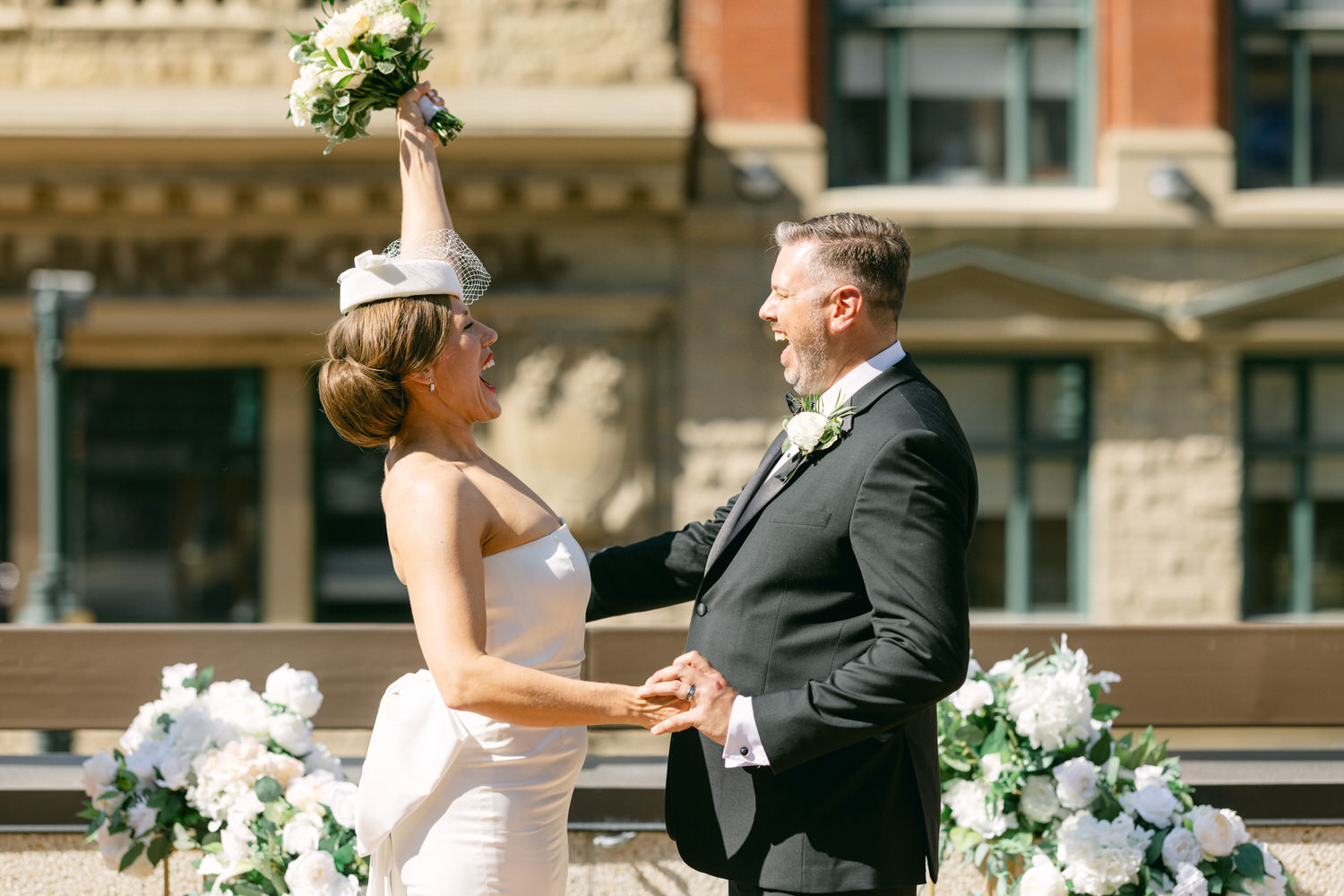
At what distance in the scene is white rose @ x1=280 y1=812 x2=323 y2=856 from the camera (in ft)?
10.3

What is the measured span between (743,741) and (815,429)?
650 mm

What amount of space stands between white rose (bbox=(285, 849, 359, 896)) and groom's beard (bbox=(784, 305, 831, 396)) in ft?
5.83

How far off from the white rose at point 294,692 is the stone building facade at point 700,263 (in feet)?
18.8

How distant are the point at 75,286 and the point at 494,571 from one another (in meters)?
7.34

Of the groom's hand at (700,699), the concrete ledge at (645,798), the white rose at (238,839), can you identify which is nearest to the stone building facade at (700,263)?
the concrete ledge at (645,798)

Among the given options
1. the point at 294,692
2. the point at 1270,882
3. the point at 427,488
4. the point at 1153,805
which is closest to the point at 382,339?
the point at 427,488

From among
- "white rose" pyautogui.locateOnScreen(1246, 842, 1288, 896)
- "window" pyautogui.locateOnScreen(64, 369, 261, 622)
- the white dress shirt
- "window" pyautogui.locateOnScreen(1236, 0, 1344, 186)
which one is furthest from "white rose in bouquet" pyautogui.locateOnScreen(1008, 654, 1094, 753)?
"window" pyautogui.locateOnScreen(1236, 0, 1344, 186)

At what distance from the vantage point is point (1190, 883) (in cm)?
310

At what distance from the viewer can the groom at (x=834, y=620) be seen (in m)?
2.22

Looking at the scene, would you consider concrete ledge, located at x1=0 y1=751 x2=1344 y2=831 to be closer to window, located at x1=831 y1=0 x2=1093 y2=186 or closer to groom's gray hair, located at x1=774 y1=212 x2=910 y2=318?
groom's gray hair, located at x1=774 y1=212 x2=910 y2=318

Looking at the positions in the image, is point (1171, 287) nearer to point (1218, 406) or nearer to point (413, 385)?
point (1218, 406)

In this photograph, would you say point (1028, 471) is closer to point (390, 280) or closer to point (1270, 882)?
point (1270, 882)

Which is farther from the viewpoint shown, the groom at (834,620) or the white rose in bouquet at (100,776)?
the white rose in bouquet at (100,776)

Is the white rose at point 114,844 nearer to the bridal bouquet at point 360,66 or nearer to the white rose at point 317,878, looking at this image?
the white rose at point 317,878
